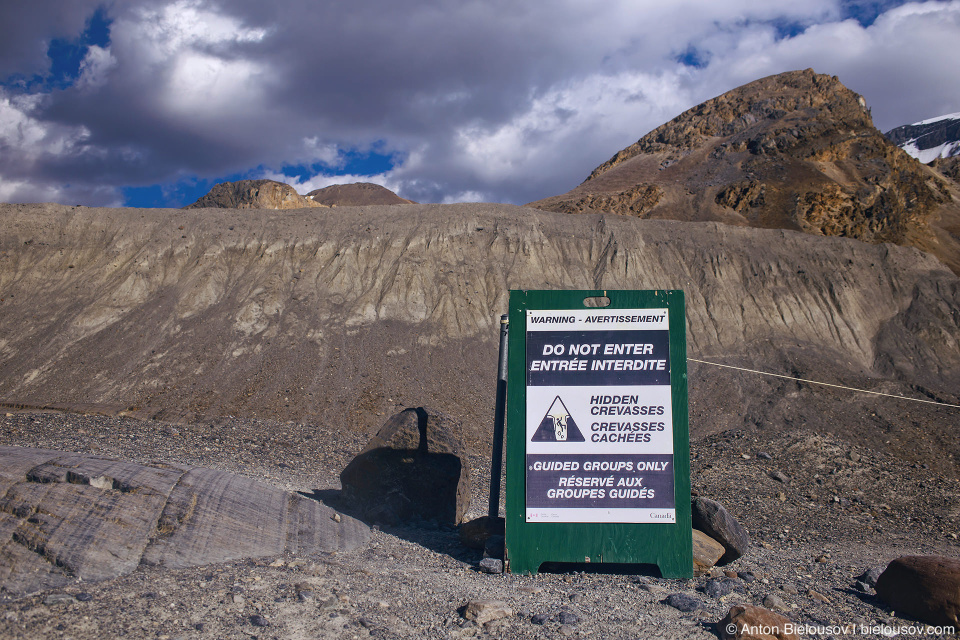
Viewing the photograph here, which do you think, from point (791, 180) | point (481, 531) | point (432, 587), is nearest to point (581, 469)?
point (481, 531)

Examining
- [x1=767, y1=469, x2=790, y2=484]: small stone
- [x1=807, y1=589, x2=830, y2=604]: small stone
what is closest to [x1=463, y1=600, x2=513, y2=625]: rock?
[x1=807, y1=589, x2=830, y2=604]: small stone

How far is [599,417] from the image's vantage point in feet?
21.2

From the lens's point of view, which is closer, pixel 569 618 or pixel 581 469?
pixel 569 618

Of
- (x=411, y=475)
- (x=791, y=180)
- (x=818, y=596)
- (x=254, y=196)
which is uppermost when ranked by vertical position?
(x=254, y=196)

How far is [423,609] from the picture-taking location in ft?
15.9

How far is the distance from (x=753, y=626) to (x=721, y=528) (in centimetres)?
278

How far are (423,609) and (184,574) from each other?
199cm

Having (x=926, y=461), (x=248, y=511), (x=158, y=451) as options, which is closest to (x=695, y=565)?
(x=248, y=511)

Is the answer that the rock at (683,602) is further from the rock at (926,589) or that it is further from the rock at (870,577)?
the rock at (870,577)

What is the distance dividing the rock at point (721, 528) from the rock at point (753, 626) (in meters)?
2.59

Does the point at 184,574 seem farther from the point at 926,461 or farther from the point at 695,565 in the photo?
the point at 926,461

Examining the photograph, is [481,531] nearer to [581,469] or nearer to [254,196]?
[581,469]

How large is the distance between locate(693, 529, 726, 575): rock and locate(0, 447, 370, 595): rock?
3.76 m

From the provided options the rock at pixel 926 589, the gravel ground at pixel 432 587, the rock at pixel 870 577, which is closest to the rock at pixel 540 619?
the gravel ground at pixel 432 587
